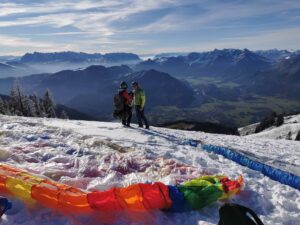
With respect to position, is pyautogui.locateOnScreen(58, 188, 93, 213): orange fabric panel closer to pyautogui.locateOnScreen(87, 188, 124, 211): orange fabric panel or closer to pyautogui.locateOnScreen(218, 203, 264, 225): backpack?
pyautogui.locateOnScreen(87, 188, 124, 211): orange fabric panel

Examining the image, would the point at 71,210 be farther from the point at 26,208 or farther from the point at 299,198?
the point at 299,198

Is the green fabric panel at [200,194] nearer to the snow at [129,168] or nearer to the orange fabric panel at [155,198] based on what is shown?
the snow at [129,168]

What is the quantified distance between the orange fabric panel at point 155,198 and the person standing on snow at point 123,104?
47.2ft

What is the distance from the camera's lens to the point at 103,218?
766cm

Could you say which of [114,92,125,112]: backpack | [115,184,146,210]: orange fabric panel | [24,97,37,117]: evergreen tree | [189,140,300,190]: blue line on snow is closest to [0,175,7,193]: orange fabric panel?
[115,184,146,210]: orange fabric panel

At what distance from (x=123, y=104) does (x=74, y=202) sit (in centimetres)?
1560

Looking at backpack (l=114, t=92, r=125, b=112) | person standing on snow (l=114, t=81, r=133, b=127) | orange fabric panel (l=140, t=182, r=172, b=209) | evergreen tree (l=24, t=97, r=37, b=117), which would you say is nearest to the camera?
orange fabric panel (l=140, t=182, r=172, b=209)

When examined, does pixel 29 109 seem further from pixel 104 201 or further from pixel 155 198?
pixel 155 198

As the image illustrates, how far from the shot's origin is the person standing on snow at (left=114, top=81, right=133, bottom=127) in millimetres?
22797

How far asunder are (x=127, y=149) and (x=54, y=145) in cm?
286

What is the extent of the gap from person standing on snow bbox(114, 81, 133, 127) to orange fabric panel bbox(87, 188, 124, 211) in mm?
14530

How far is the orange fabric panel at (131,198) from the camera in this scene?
8.03m

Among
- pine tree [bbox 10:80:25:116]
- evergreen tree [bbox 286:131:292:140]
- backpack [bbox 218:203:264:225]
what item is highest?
backpack [bbox 218:203:264:225]

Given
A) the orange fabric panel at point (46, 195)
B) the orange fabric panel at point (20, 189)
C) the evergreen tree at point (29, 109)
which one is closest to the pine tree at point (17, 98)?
the evergreen tree at point (29, 109)
